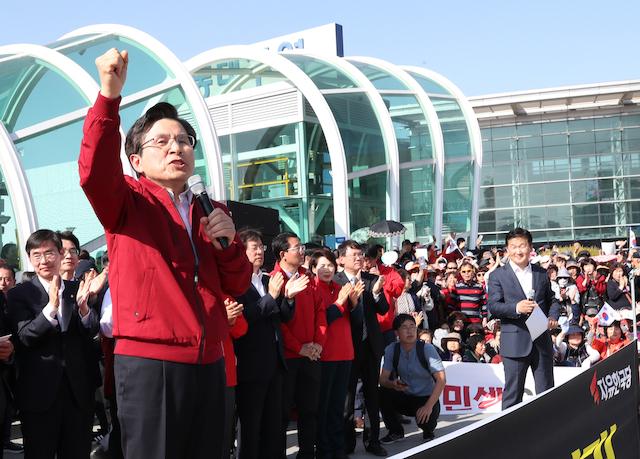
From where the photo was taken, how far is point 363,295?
7.63 m

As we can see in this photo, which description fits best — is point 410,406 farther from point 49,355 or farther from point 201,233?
point 201,233

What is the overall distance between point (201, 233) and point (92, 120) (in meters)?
0.57

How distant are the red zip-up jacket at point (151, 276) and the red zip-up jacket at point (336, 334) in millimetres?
4078

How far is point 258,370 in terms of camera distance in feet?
18.6

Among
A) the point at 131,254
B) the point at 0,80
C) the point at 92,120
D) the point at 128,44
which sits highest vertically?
the point at 128,44

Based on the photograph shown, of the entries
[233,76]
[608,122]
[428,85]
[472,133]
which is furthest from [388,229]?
[608,122]

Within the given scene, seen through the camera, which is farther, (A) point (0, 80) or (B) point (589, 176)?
(B) point (589, 176)

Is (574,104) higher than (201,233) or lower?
higher

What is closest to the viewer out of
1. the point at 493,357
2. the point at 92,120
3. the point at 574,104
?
the point at 92,120

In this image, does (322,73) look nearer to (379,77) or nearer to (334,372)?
(379,77)

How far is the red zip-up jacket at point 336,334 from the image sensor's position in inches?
268

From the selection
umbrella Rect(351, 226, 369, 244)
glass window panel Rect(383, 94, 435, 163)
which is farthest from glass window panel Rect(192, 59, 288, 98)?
umbrella Rect(351, 226, 369, 244)

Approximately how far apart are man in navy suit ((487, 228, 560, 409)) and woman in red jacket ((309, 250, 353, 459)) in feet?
4.30

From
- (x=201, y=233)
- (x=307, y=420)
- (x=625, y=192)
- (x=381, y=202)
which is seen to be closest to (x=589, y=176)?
(x=625, y=192)
